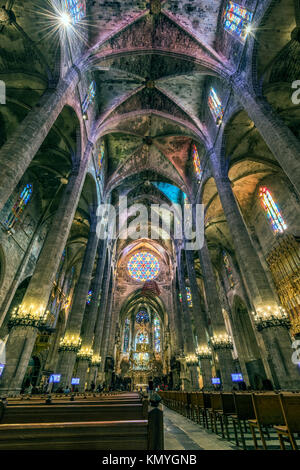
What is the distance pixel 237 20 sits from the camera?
1188cm

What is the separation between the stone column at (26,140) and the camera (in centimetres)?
687

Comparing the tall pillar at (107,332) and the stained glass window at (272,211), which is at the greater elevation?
the stained glass window at (272,211)

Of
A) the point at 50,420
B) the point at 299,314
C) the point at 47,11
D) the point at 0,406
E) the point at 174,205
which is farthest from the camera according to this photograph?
the point at 174,205

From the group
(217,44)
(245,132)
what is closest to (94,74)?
(217,44)

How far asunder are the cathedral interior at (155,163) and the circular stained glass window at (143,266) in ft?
38.5

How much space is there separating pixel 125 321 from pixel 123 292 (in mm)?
11947

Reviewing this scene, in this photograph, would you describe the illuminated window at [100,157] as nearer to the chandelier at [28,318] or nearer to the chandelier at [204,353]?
the chandelier at [28,318]

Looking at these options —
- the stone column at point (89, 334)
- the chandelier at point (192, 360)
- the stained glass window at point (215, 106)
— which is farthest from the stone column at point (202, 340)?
the stained glass window at point (215, 106)

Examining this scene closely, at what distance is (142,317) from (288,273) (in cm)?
3565

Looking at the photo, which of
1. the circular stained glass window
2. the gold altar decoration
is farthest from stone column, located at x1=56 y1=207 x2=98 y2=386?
the circular stained glass window

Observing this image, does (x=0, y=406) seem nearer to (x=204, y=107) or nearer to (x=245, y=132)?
(x=245, y=132)

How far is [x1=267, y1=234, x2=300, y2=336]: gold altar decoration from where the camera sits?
1372 centimetres

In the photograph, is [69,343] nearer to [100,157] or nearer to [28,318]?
[28,318]
